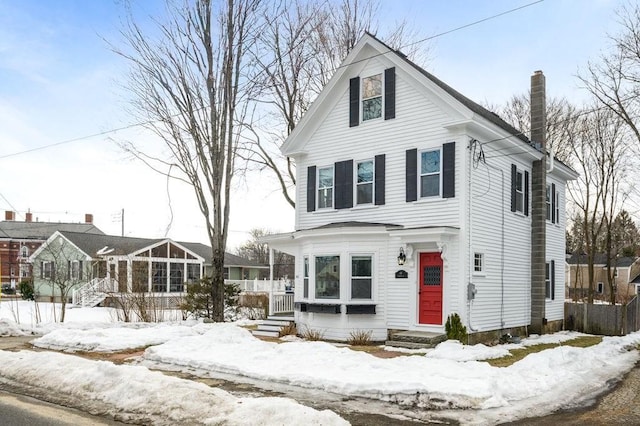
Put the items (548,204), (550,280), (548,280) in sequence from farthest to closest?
(548,204), (550,280), (548,280)

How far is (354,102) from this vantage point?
17.7 m

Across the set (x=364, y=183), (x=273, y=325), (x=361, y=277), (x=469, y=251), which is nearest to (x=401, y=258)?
(x=361, y=277)

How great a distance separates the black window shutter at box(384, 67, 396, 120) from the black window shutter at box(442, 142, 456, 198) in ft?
7.13

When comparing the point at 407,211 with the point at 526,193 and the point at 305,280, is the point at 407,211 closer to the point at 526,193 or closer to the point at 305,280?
the point at 305,280

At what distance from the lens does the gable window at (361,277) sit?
53.0 ft

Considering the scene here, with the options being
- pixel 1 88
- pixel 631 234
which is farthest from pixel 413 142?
pixel 631 234

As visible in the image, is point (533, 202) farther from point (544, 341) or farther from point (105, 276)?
point (105, 276)

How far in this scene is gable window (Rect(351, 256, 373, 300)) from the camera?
16156 mm

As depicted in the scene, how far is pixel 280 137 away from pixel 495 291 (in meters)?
13.8

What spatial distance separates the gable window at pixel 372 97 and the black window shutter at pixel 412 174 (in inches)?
71.3

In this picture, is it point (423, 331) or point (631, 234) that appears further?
point (631, 234)

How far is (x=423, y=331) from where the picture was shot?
15273 mm

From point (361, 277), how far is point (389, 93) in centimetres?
562

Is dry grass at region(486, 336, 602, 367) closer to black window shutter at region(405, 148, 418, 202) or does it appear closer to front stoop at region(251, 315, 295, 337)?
black window shutter at region(405, 148, 418, 202)
